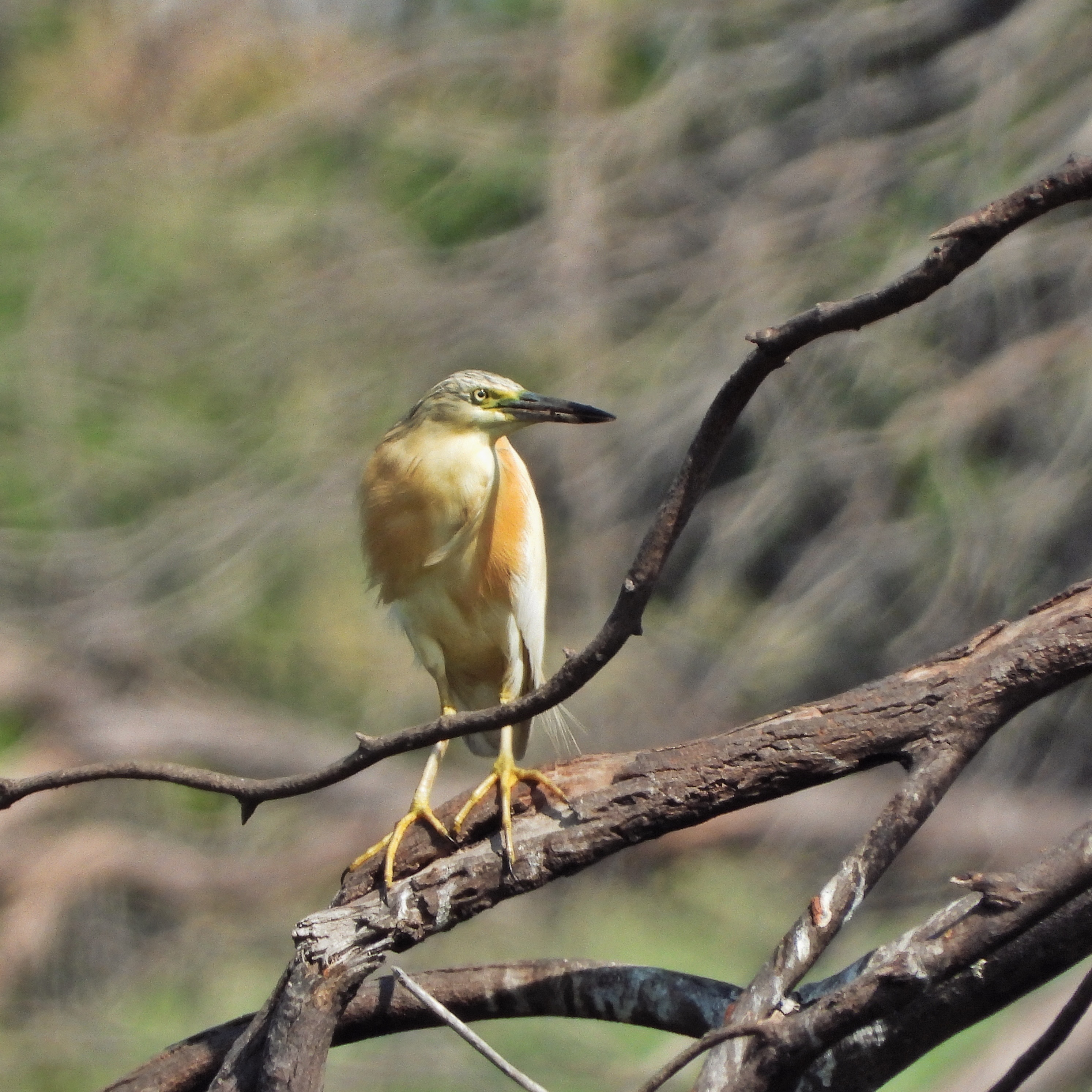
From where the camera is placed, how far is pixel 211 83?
17.8 feet

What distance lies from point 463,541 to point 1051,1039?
1049 mm

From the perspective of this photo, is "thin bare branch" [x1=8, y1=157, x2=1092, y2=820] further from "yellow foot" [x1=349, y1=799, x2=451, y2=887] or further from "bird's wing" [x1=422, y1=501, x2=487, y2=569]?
"bird's wing" [x1=422, y1=501, x2=487, y2=569]

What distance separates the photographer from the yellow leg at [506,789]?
1443mm

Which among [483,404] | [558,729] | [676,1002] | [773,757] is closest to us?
[773,757]

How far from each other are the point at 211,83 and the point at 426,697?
2.79 meters

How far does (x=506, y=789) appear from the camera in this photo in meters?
1.51

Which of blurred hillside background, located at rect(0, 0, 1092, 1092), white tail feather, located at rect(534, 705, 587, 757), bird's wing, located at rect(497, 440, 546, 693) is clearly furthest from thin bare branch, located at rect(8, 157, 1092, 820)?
blurred hillside background, located at rect(0, 0, 1092, 1092)

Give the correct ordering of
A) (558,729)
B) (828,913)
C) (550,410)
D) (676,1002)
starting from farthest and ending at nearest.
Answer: (558,729) < (550,410) < (676,1002) < (828,913)

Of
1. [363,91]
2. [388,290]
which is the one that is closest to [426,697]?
[388,290]

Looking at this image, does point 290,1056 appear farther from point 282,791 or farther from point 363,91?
point 363,91

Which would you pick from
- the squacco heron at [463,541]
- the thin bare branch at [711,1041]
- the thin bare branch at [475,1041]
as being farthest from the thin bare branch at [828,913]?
the squacco heron at [463,541]

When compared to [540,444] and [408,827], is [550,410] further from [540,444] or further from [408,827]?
[540,444]

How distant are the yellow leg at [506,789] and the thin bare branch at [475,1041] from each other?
0.16 meters

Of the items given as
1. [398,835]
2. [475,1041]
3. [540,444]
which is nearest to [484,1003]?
[398,835]
